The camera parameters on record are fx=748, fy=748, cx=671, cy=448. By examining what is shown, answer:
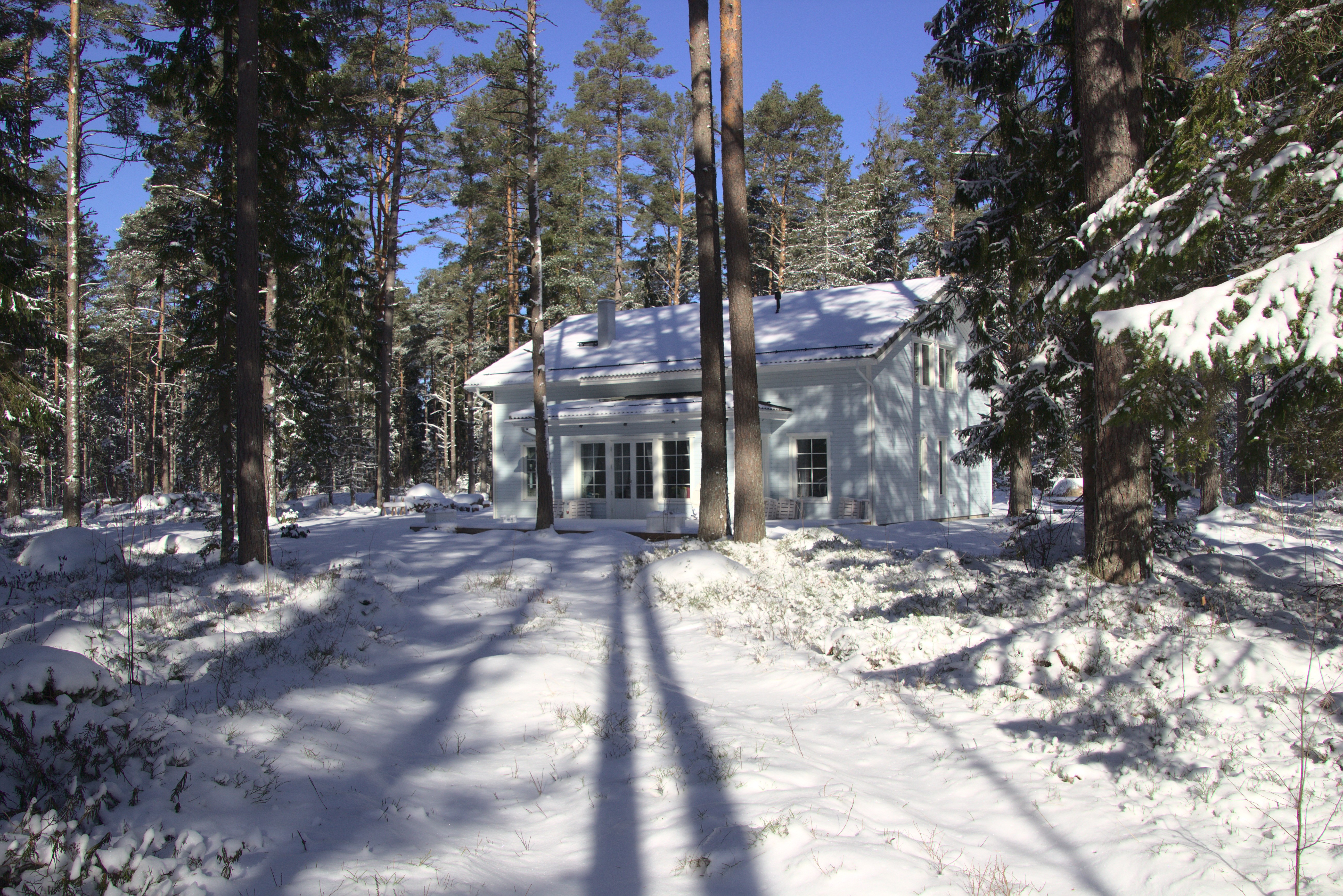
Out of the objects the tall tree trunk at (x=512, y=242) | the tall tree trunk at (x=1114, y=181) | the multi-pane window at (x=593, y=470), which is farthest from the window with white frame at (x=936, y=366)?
the tall tree trunk at (x=512, y=242)

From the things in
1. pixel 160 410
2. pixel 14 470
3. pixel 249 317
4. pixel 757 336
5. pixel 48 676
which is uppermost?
pixel 757 336

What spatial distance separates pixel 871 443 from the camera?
18234 mm

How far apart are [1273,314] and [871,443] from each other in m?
14.4

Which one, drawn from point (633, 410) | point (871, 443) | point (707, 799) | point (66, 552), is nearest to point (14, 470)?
point (66, 552)

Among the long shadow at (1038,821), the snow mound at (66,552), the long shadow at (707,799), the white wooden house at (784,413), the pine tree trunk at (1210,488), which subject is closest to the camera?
the long shadow at (707,799)

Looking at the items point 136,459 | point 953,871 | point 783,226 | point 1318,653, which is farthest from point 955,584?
point 136,459

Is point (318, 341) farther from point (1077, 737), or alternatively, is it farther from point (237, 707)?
point (1077, 737)

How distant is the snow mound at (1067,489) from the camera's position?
2769 cm

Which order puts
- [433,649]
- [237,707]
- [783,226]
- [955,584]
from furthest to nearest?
1. [783,226]
2. [955,584]
3. [433,649]
4. [237,707]

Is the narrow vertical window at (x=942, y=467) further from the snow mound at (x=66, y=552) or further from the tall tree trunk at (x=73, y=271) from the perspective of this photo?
the tall tree trunk at (x=73, y=271)

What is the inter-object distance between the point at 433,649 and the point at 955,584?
18.1ft

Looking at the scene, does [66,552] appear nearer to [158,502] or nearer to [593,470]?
[593,470]

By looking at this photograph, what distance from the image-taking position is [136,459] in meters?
47.6

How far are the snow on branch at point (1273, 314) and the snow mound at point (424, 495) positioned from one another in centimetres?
2366
